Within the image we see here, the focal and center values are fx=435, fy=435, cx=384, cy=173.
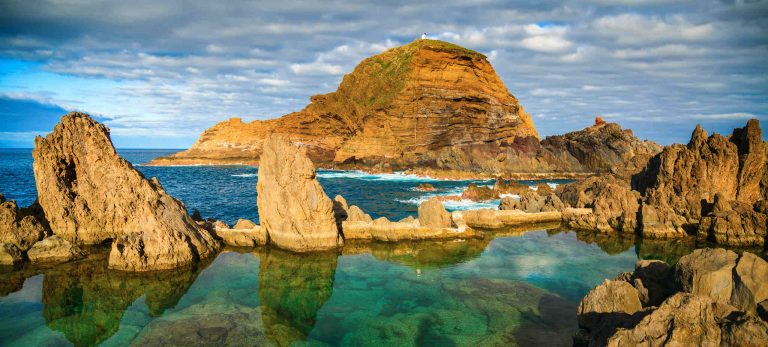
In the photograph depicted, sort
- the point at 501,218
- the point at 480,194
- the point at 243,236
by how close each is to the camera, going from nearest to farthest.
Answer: the point at 243,236 < the point at 501,218 < the point at 480,194

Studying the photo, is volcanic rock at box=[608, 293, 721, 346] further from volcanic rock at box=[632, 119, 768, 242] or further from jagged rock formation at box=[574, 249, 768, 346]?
volcanic rock at box=[632, 119, 768, 242]

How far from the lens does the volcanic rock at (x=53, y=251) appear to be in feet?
74.3

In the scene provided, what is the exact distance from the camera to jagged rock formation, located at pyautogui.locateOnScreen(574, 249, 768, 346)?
894 cm

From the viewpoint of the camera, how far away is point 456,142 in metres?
97.1

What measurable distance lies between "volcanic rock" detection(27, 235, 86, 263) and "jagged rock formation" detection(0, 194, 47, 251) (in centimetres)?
125

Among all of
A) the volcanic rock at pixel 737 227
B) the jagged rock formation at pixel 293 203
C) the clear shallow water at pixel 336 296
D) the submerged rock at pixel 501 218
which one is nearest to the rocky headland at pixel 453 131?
the submerged rock at pixel 501 218

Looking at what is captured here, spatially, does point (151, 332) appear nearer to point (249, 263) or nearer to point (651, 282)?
point (249, 263)

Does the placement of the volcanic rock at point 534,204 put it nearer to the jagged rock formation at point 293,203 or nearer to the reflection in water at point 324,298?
the reflection in water at point 324,298

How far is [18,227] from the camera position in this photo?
2364cm

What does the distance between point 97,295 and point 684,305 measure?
21246mm

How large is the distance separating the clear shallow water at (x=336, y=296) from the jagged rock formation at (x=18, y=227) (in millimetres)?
2800

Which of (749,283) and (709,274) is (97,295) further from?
(749,283)

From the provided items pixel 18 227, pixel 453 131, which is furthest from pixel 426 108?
pixel 18 227

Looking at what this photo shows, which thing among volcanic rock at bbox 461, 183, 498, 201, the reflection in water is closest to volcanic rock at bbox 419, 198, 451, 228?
the reflection in water
